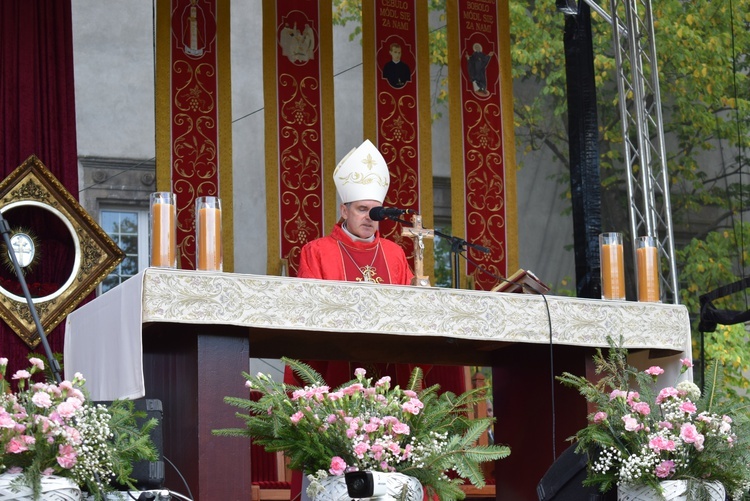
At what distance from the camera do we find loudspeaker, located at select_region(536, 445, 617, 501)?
3803mm

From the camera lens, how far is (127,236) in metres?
10.6

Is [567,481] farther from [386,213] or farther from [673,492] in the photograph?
[386,213]

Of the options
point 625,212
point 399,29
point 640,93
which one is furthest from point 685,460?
point 625,212

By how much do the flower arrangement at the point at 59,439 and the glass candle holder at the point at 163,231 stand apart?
1055 millimetres

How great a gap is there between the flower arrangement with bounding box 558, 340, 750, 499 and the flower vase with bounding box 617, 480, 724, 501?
20 millimetres

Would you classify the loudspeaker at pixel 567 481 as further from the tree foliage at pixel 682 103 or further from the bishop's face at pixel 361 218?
the tree foliage at pixel 682 103

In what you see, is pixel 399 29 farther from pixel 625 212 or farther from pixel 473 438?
pixel 625 212

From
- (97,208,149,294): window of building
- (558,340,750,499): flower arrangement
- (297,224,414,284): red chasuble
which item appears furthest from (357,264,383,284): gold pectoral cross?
(97,208,149,294): window of building

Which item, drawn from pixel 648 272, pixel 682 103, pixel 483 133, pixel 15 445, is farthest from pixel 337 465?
pixel 682 103

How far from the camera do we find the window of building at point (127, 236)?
34.3 feet

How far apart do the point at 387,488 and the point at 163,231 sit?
1470 millimetres

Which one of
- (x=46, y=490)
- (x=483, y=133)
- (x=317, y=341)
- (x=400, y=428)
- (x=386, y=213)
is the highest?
(x=483, y=133)

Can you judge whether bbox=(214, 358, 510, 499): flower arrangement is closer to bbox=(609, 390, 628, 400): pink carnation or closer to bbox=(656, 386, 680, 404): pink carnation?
bbox=(609, 390, 628, 400): pink carnation

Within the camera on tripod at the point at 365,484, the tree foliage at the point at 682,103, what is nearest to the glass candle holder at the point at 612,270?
the camera on tripod at the point at 365,484
